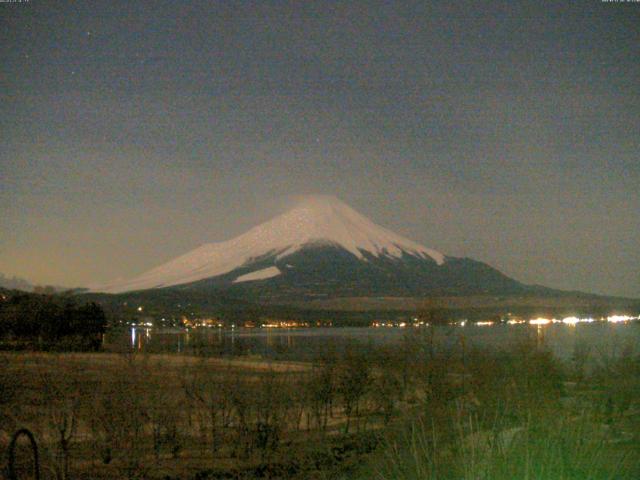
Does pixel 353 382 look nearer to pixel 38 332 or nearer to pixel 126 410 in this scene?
pixel 126 410

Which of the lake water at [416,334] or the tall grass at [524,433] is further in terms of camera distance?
the lake water at [416,334]

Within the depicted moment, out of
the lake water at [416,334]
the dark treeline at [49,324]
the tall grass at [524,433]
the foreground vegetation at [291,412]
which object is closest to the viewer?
the tall grass at [524,433]

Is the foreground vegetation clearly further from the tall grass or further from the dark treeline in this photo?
the dark treeline

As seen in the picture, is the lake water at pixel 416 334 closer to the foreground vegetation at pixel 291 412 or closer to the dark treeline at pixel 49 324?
the foreground vegetation at pixel 291 412

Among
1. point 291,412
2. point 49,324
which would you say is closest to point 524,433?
point 291,412

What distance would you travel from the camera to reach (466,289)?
164 meters

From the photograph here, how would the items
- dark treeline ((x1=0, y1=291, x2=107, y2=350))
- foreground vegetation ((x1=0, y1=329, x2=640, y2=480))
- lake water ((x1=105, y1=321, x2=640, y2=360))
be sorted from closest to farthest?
foreground vegetation ((x1=0, y1=329, x2=640, y2=480))
lake water ((x1=105, y1=321, x2=640, y2=360))
dark treeline ((x1=0, y1=291, x2=107, y2=350))

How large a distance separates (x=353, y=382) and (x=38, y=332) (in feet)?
142

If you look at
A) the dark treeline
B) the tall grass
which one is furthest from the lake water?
the dark treeline

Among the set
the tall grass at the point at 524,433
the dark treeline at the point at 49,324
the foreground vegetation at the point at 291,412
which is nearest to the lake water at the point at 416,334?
the foreground vegetation at the point at 291,412

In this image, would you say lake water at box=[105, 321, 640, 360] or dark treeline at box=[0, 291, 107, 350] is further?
dark treeline at box=[0, 291, 107, 350]

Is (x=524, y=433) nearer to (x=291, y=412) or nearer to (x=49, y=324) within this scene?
(x=291, y=412)

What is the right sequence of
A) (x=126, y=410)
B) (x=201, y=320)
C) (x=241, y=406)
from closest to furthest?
1. (x=126, y=410)
2. (x=241, y=406)
3. (x=201, y=320)

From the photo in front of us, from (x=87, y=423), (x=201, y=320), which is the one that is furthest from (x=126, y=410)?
(x=201, y=320)
